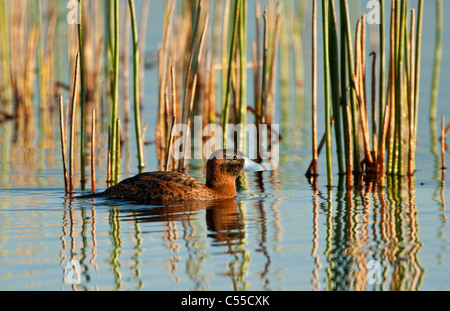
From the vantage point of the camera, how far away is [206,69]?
1140 cm

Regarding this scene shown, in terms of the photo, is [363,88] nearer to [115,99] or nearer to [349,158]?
[349,158]

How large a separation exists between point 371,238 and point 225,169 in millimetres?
2663

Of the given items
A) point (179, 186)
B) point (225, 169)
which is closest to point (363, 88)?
point (225, 169)

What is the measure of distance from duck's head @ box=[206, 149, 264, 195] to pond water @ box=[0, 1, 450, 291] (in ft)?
0.82

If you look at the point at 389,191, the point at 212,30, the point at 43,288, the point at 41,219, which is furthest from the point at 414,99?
the point at 212,30

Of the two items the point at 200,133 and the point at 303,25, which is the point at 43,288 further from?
the point at 303,25

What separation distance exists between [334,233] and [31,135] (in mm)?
7657

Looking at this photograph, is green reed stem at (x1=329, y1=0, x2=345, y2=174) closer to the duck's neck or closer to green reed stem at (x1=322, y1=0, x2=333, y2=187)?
green reed stem at (x1=322, y1=0, x2=333, y2=187)

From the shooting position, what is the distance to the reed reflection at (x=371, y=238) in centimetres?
516

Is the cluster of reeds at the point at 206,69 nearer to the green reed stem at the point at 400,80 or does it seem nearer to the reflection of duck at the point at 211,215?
the reflection of duck at the point at 211,215

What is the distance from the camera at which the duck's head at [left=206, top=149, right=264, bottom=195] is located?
27.8ft

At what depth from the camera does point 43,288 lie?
4977mm

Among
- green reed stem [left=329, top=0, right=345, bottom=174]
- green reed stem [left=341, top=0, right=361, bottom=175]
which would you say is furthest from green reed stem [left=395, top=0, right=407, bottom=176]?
green reed stem [left=329, top=0, right=345, bottom=174]

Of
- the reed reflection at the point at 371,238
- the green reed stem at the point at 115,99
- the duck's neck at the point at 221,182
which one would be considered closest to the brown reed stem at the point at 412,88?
the reed reflection at the point at 371,238
